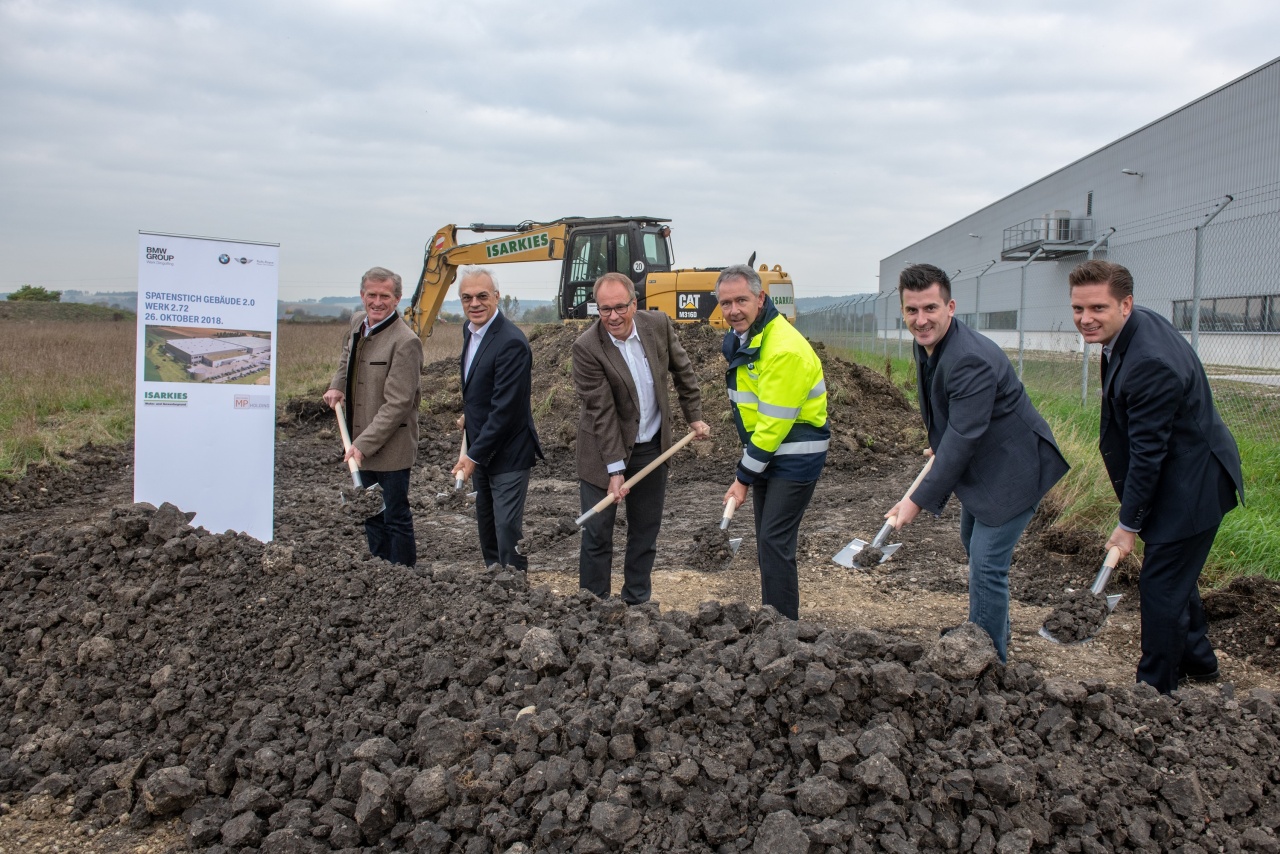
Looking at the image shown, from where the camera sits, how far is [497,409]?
14.3ft

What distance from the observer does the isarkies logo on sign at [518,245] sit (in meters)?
14.2

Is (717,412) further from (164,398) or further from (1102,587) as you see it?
(1102,587)

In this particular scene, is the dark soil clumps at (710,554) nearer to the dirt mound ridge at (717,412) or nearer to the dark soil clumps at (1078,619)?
the dark soil clumps at (1078,619)

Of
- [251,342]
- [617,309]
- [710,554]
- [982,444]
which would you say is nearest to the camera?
[982,444]

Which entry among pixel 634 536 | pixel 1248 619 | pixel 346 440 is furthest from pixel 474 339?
pixel 1248 619

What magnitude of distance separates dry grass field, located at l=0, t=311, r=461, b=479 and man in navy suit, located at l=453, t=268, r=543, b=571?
475 cm

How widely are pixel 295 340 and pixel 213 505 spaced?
26410mm

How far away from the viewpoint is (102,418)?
1124 centimetres

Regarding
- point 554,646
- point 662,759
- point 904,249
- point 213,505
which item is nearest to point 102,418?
point 213,505

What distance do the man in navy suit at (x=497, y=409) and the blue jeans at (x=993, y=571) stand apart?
7.14 ft

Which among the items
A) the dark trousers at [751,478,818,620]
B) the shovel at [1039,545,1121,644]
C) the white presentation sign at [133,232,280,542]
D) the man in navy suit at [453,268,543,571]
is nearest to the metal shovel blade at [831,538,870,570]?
the dark trousers at [751,478,818,620]

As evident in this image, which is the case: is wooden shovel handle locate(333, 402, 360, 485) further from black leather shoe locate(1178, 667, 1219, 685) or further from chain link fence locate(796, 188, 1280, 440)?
chain link fence locate(796, 188, 1280, 440)

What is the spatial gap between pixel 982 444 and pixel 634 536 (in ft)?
6.08

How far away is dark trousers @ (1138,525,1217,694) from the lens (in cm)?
333
